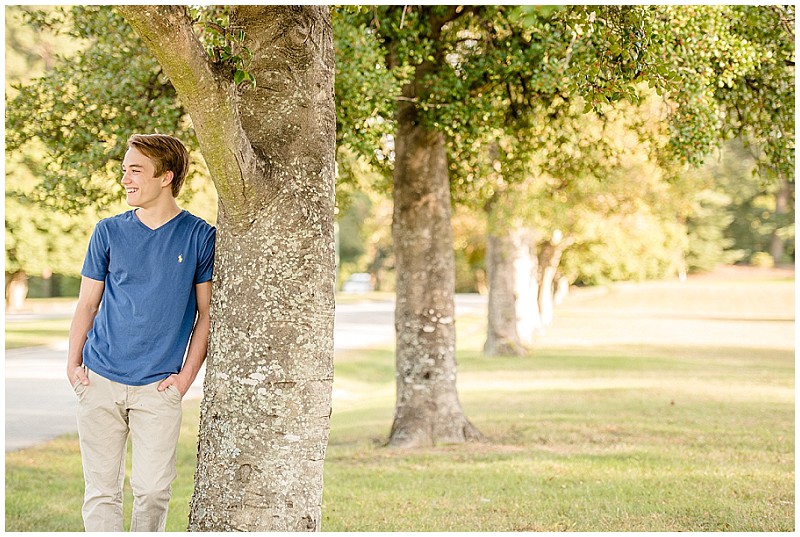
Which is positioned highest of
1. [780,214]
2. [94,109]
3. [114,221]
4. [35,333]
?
[780,214]

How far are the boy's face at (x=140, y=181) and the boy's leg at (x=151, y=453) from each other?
0.83 meters

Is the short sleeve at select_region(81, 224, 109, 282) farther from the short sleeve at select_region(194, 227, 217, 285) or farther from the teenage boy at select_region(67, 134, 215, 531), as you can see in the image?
the short sleeve at select_region(194, 227, 217, 285)

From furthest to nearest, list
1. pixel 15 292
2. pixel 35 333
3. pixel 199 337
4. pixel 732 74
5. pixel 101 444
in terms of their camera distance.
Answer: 1. pixel 15 292
2. pixel 35 333
3. pixel 732 74
4. pixel 199 337
5. pixel 101 444

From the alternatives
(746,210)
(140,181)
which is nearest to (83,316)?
(140,181)

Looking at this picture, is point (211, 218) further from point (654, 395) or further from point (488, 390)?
point (654, 395)

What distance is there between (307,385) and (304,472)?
381 mm

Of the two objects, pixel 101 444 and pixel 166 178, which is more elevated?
pixel 166 178

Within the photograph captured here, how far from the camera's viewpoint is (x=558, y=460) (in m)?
8.69

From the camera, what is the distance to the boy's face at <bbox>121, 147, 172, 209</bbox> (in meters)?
4.20

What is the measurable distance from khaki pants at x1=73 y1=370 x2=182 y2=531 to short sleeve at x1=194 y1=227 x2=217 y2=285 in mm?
531

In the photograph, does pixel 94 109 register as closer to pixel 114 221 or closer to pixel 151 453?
pixel 114 221

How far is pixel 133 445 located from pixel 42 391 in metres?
12.4

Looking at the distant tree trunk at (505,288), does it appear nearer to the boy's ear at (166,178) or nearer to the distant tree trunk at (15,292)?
the boy's ear at (166,178)

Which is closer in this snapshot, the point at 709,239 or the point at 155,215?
the point at 155,215
